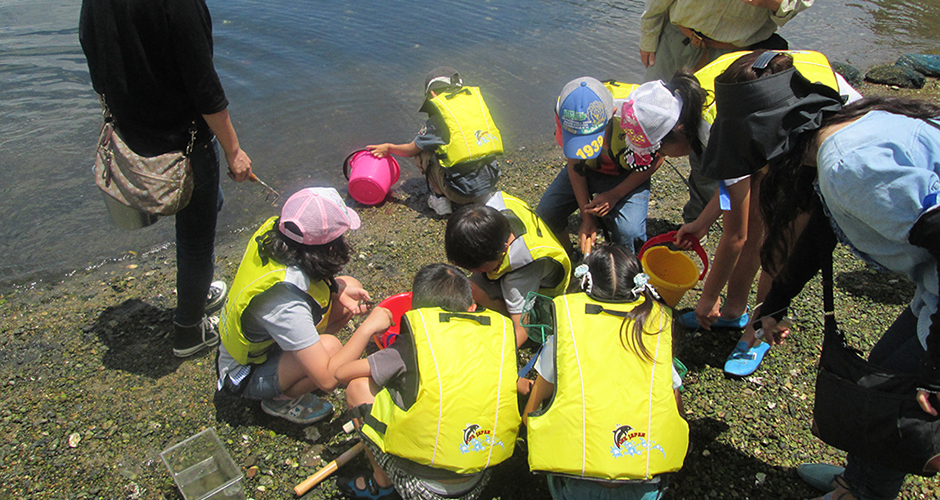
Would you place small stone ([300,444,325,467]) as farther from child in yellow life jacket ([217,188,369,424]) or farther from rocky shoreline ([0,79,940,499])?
child in yellow life jacket ([217,188,369,424])

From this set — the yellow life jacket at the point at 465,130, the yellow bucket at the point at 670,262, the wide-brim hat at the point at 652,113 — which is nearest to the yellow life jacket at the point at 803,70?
the wide-brim hat at the point at 652,113

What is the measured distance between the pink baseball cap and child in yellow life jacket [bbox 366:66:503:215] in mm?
2084

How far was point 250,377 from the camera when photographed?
9.48 ft

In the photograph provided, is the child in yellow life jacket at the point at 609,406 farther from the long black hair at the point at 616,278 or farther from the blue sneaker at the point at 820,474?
the blue sneaker at the point at 820,474

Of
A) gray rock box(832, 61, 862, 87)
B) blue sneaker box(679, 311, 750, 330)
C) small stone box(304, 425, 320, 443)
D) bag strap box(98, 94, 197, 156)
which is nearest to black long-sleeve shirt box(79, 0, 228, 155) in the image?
bag strap box(98, 94, 197, 156)

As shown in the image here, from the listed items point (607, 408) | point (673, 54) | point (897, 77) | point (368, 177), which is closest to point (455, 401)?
point (607, 408)

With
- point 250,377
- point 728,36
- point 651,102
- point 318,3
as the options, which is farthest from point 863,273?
point 318,3

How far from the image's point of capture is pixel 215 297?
3656mm

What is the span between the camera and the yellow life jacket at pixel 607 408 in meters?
2.12

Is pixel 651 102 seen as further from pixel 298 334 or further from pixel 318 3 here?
pixel 318 3

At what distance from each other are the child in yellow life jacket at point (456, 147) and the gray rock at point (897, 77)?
6.32 metres

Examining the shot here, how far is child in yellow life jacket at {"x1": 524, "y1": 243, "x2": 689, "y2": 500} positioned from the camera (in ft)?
6.98

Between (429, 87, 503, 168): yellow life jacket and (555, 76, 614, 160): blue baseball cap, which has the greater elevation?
(555, 76, 614, 160): blue baseball cap

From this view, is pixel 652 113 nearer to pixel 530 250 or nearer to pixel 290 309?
pixel 530 250
